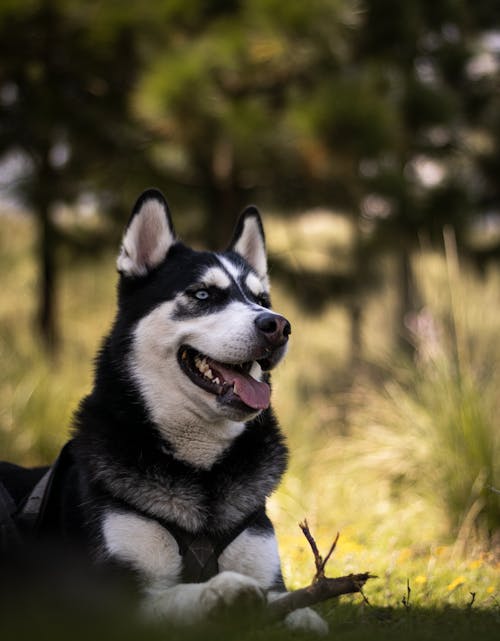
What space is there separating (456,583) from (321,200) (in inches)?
Result: 322

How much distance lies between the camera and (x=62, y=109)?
12438mm

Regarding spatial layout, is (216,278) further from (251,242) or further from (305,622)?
(305,622)

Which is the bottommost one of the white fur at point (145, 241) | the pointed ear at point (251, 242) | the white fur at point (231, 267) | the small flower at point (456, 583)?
the small flower at point (456, 583)

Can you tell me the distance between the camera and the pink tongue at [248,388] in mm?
3438

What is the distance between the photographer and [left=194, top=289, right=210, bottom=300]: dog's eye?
3.71 m

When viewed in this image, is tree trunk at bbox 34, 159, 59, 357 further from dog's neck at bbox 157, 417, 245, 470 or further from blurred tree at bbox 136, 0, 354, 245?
dog's neck at bbox 157, 417, 245, 470

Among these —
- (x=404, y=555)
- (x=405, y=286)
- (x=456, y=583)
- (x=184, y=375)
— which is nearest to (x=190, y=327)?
(x=184, y=375)

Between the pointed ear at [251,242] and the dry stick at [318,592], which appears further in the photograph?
the pointed ear at [251,242]

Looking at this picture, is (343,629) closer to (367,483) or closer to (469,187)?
(367,483)

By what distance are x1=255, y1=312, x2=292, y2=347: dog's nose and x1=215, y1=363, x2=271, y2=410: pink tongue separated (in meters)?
0.21

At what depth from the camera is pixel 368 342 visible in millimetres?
9047

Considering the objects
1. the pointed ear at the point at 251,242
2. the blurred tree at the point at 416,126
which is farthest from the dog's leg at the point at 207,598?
the blurred tree at the point at 416,126

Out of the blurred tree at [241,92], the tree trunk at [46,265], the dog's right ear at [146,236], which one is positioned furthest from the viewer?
the tree trunk at [46,265]

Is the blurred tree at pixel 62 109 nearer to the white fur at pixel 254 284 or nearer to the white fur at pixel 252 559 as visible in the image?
the white fur at pixel 254 284
